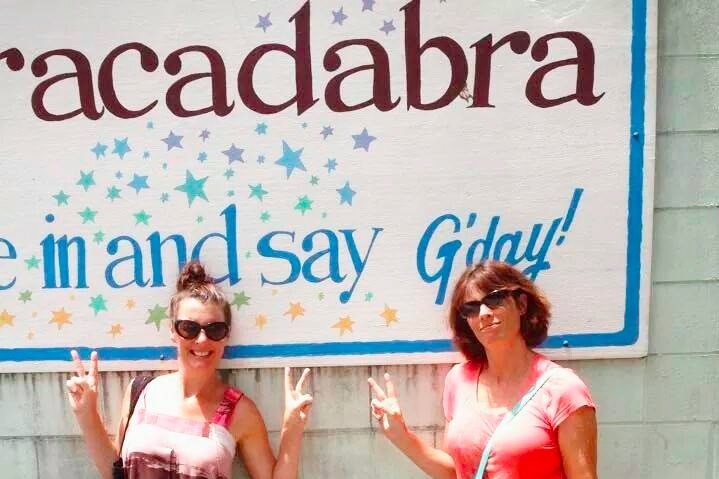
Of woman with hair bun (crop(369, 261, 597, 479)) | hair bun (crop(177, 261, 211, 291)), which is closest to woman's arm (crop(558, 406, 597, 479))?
woman with hair bun (crop(369, 261, 597, 479))

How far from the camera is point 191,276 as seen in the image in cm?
263

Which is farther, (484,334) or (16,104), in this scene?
(16,104)

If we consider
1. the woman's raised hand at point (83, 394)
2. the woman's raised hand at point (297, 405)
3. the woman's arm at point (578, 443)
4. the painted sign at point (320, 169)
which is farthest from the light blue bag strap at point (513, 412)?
the woman's raised hand at point (83, 394)

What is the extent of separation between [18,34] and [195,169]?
2.67ft

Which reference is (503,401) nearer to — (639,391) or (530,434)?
(530,434)

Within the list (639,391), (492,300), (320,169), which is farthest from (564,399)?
(320,169)

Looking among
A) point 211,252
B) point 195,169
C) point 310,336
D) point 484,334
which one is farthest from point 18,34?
point 484,334

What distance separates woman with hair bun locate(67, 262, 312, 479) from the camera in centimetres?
243

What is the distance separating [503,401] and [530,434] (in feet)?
0.54

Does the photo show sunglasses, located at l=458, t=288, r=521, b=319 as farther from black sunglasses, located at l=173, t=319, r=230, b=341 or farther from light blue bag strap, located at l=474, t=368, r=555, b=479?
black sunglasses, located at l=173, t=319, r=230, b=341

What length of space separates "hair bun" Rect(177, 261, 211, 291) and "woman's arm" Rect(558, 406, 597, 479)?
1363 mm

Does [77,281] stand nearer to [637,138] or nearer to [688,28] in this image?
[637,138]

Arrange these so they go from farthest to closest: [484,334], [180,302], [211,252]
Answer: [211,252]
[180,302]
[484,334]

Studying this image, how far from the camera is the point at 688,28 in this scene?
2641 mm
